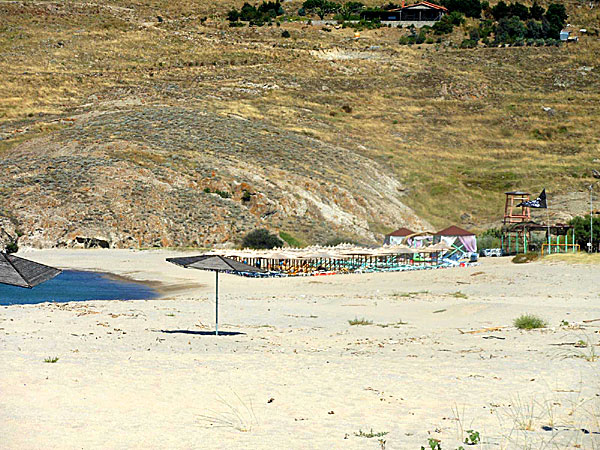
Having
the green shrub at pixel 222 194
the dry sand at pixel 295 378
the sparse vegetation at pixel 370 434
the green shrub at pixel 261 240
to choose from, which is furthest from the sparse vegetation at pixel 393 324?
the green shrub at pixel 222 194

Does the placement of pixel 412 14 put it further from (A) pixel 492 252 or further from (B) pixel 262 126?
(A) pixel 492 252

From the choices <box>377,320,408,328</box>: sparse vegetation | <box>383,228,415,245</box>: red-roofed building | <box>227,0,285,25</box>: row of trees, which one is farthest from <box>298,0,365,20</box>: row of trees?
<box>377,320,408,328</box>: sparse vegetation

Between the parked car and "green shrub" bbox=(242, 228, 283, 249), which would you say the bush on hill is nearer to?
the parked car

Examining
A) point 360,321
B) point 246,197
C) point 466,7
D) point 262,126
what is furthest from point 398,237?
→ point 466,7

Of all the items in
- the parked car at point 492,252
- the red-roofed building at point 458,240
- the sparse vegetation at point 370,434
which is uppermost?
the sparse vegetation at point 370,434

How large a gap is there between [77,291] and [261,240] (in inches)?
832

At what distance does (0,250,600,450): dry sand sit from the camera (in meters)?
9.74

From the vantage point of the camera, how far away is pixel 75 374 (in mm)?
12969

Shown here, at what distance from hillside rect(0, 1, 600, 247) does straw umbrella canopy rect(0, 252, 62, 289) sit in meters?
41.9

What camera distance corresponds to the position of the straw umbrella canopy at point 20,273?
11984 mm

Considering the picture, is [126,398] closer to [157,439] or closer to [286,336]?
[157,439]

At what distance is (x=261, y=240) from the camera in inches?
2149

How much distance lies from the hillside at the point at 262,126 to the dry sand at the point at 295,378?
33310mm

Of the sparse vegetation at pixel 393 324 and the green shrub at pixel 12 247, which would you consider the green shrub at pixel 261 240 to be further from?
the sparse vegetation at pixel 393 324
